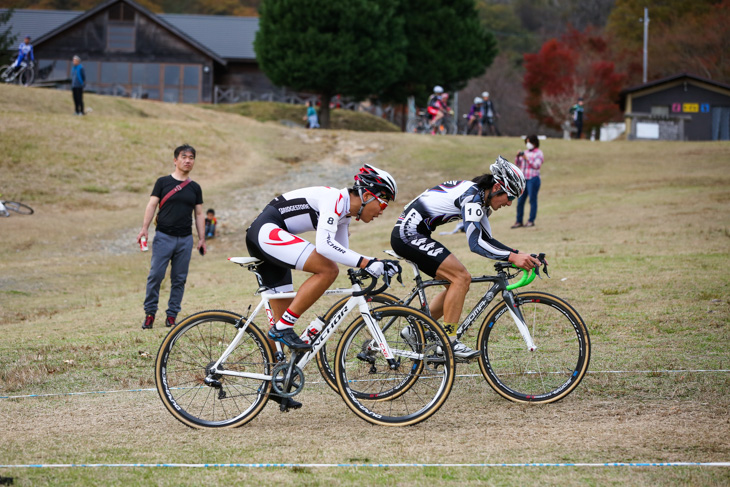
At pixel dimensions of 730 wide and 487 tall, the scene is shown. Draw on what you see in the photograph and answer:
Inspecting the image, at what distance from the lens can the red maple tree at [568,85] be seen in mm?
52594

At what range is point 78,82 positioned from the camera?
32.3m

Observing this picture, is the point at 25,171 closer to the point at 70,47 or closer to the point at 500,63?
the point at 70,47

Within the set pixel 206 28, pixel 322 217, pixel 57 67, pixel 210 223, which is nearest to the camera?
pixel 322 217

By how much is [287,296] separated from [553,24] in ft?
253

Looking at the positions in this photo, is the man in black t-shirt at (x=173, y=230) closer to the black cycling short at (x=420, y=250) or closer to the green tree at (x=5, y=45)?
the black cycling short at (x=420, y=250)

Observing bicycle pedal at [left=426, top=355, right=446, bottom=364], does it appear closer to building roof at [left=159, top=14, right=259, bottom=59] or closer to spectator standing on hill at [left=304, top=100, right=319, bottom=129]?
spectator standing on hill at [left=304, top=100, right=319, bottom=129]

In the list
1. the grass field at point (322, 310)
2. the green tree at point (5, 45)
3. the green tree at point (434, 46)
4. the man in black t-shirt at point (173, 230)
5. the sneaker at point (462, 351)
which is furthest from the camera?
the green tree at point (5, 45)

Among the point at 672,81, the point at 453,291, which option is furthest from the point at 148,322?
the point at 672,81

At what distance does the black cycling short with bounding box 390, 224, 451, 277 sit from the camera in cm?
712

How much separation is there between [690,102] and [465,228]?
156 feet

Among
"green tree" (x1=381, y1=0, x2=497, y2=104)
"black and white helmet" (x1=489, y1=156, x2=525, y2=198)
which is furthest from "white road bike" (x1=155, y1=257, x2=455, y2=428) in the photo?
"green tree" (x1=381, y1=0, x2=497, y2=104)

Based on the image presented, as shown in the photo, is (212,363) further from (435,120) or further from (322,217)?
(435,120)

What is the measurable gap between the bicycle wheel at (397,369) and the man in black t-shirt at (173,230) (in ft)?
14.4

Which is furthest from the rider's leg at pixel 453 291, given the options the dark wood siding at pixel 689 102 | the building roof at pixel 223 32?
the building roof at pixel 223 32
